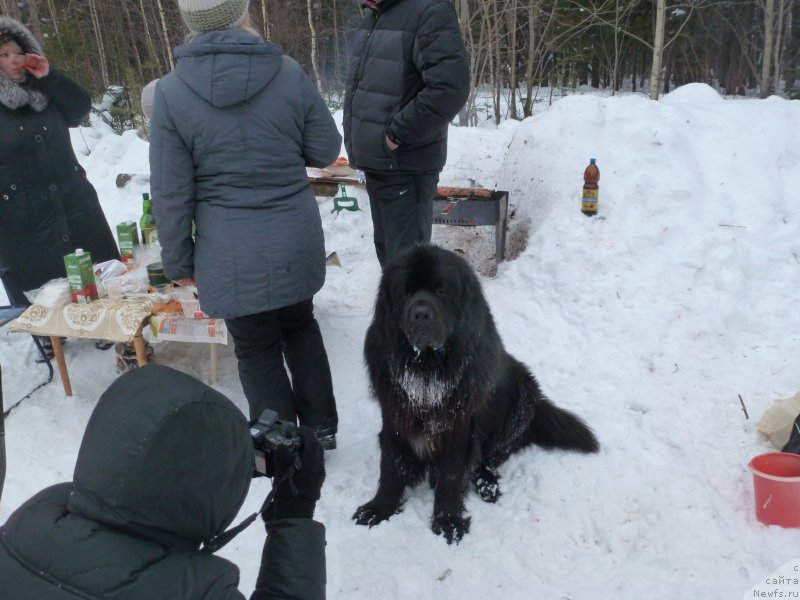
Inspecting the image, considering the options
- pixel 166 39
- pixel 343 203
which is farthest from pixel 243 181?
pixel 166 39

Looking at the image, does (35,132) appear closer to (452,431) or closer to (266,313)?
(266,313)

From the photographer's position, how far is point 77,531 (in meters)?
0.97

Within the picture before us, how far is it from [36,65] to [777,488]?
4.17 metres

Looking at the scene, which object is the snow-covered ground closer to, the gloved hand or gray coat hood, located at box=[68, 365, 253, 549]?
the gloved hand

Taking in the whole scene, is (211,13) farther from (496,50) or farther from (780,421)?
(496,50)

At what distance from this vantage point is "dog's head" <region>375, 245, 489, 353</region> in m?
2.03

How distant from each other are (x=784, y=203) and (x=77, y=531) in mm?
4574

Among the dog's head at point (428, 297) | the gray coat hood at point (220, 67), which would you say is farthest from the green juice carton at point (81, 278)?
the dog's head at point (428, 297)

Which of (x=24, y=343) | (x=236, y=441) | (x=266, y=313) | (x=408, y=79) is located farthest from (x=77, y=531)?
(x=24, y=343)

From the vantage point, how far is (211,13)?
204 centimetres

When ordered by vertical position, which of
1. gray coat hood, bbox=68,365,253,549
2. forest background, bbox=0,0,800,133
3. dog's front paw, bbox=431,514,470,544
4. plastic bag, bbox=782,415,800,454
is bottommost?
dog's front paw, bbox=431,514,470,544

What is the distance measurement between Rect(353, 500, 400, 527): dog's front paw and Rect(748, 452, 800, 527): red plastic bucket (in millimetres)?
1392

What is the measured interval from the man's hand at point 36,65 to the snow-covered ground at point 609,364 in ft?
5.54

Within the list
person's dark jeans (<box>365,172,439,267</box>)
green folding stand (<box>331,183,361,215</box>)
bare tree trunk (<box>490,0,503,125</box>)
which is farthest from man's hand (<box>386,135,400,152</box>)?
bare tree trunk (<box>490,0,503,125</box>)
